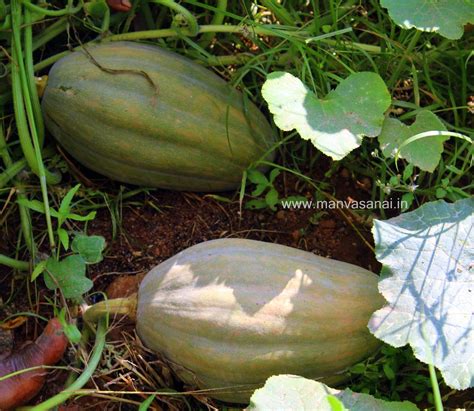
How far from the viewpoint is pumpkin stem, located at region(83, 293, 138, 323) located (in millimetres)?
1671

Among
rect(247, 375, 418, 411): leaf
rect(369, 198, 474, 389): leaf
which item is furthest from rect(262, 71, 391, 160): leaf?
rect(247, 375, 418, 411): leaf

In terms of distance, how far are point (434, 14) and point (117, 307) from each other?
2.86 feet

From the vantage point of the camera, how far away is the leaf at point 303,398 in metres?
1.39

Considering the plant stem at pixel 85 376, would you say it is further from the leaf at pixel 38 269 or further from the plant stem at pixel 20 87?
the plant stem at pixel 20 87

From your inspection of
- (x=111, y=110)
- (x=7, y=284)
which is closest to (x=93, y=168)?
(x=111, y=110)

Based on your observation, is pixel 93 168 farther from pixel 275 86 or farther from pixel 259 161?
pixel 275 86

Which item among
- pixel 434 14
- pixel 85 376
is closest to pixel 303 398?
pixel 85 376

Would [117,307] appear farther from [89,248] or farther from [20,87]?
[20,87]

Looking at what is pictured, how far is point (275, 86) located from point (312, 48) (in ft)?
1.04

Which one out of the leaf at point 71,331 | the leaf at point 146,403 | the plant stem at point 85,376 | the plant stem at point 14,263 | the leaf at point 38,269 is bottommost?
the leaf at point 146,403

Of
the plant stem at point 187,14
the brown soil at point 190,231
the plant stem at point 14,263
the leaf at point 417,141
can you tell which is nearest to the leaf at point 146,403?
the brown soil at point 190,231

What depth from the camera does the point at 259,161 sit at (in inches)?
72.8

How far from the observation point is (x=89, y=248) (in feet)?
5.46

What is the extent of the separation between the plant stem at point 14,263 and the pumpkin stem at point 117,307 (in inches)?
7.7
